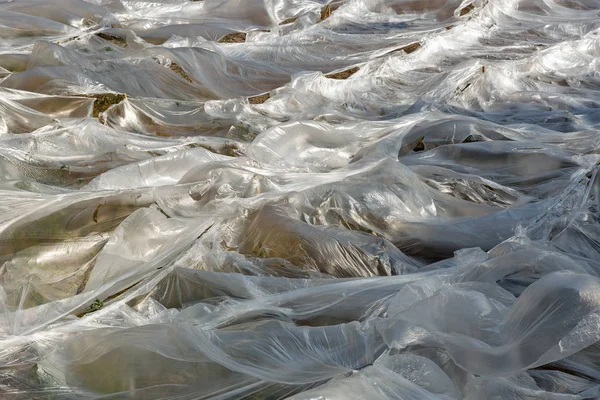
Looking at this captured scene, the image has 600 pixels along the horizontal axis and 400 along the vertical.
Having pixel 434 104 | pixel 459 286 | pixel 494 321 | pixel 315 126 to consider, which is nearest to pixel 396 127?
pixel 315 126

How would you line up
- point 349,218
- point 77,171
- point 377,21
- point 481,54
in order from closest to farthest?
point 349,218, point 77,171, point 481,54, point 377,21

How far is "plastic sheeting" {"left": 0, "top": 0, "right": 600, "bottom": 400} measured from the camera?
7.42 feet

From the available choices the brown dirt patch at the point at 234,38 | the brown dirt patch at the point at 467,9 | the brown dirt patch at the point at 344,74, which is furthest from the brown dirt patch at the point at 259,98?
the brown dirt patch at the point at 467,9

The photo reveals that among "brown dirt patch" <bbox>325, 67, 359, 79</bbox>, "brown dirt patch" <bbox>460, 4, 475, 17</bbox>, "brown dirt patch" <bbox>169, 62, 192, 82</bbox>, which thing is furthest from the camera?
"brown dirt patch" <bbox>460, 4, 475, 17</bbox>

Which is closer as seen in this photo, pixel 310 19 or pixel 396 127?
pixel 396 127

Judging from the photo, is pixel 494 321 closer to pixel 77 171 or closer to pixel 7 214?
pixel 7 214

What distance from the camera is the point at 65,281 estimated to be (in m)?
3.11

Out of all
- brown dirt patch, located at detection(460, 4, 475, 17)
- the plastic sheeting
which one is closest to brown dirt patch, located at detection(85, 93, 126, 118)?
the plastic sheeting

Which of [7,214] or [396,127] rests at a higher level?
[7,214]

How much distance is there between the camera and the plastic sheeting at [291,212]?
2.26 meters

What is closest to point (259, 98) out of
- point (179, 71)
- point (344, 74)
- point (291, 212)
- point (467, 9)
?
point (179, 71)

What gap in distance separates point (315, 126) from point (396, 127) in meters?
0.55

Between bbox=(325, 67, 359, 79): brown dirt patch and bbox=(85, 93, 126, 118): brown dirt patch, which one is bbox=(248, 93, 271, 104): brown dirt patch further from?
bbox=(85, 93, 126, 118): brown dirt patch

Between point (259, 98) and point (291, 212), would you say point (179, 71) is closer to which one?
point (259, 98)
